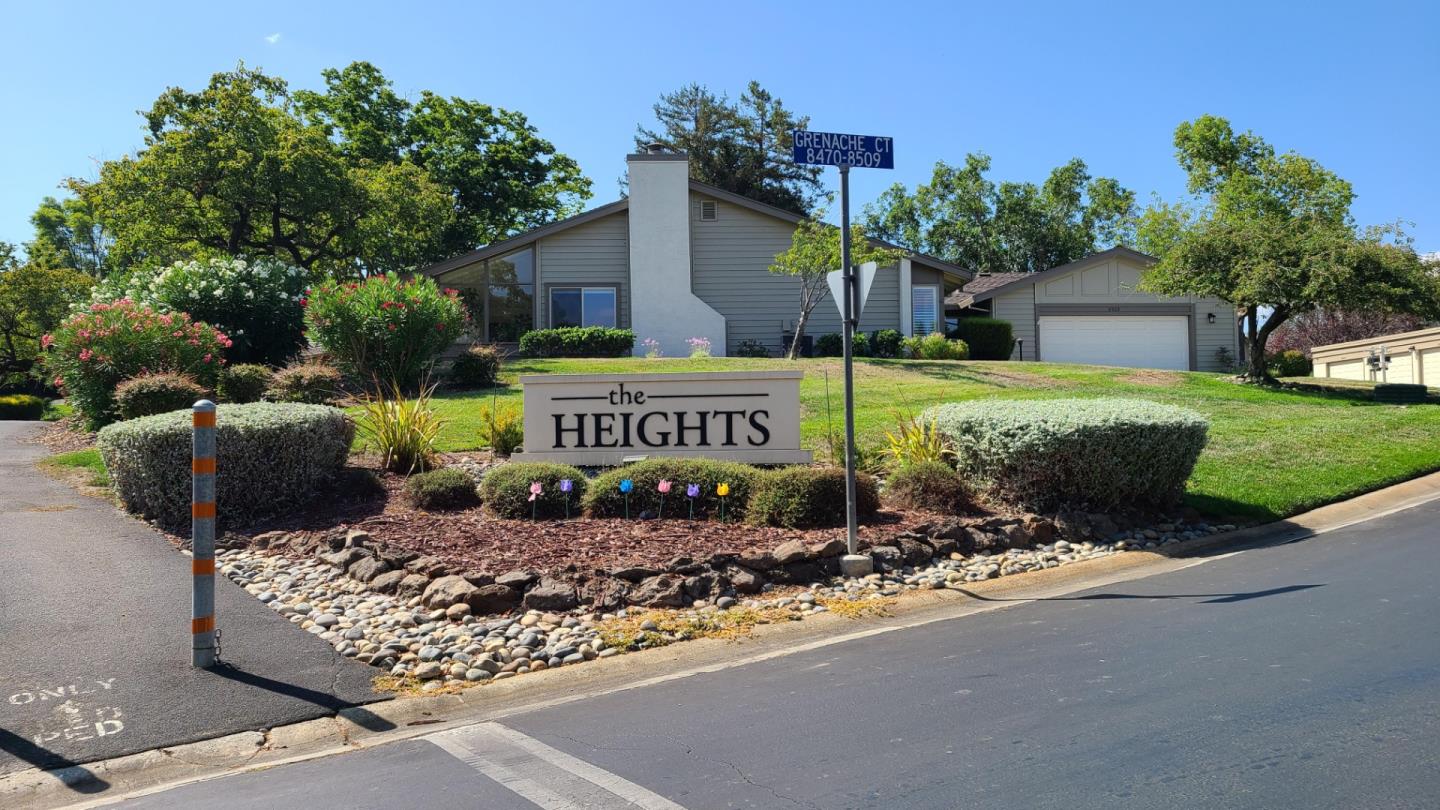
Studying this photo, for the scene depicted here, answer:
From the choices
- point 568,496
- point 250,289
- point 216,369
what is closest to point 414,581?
point 568,496

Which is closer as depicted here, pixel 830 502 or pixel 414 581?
pixel 414 581

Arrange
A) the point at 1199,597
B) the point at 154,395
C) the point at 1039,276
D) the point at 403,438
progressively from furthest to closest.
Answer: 1. the point at 1039,276
2. the point at 154,395
3. the point at 403,438
4. the point at 1199,597

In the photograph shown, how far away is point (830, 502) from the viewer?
9.20 metres

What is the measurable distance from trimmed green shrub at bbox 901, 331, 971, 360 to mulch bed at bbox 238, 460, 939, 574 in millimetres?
16755

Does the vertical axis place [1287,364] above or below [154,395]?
above

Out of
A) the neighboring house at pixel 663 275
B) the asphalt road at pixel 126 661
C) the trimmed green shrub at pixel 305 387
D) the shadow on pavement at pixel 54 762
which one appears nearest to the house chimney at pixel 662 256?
the neighboring house at pixel 663 275

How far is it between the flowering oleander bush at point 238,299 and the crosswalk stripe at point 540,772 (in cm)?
1538

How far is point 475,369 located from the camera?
59.6 ft

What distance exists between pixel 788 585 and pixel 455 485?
3654mm

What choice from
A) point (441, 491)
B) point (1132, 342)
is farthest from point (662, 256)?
point (441, 491)

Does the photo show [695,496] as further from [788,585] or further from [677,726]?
[677,726]

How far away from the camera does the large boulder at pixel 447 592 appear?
7.13 m

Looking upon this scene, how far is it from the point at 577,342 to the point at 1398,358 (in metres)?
22.7

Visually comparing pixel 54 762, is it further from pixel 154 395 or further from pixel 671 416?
pixel 154 395
